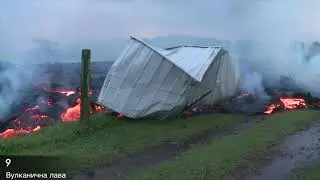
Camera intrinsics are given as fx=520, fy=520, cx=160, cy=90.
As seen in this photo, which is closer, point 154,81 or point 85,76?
point 85,76

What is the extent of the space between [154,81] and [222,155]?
30.0 ft

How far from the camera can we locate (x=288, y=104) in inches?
1153

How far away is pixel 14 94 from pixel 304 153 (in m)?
19.7

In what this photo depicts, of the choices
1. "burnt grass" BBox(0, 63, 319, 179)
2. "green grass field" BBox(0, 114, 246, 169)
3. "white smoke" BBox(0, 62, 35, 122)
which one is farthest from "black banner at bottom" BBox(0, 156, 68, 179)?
"white smoke" BBox(0, 62, 35, 122)

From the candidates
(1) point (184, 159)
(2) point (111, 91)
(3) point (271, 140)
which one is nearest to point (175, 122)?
(2) point (111, 91)

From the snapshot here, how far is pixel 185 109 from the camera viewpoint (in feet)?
82.6

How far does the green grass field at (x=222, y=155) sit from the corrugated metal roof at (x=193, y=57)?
437 cm

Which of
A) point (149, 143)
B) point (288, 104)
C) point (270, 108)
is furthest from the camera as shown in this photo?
point (288, 104)

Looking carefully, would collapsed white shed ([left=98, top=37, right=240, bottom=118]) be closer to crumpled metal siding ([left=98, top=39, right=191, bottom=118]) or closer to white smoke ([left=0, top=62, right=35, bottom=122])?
crumpled metal siding ([left=98, top=39, right=191, bottom=118])

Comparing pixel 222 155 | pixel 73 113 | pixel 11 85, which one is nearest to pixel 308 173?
pixel 222 155

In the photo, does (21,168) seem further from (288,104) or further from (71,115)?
(288,104)

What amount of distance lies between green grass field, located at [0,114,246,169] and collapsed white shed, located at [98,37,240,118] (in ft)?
2.93

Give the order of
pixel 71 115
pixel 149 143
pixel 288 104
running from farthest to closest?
pixel 288 104 → pixel 71 115 → pixel 149 143

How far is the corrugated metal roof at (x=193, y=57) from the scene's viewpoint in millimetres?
24953
